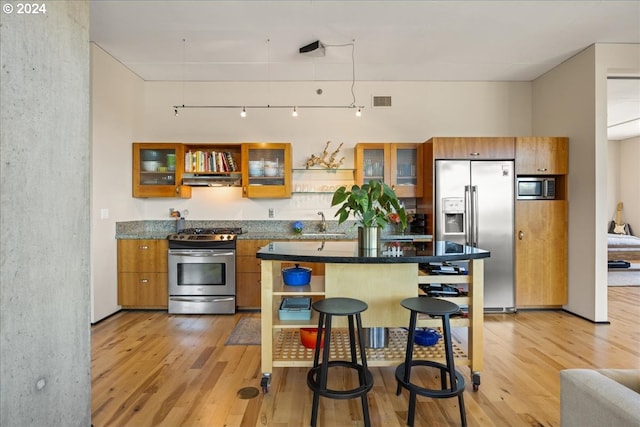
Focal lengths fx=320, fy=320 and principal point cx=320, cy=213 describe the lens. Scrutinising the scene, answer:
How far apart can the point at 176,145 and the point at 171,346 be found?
8.36 ft

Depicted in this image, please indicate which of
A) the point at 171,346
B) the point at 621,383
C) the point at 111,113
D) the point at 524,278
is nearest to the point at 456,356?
the point at 621,383

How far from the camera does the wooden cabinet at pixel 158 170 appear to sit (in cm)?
430

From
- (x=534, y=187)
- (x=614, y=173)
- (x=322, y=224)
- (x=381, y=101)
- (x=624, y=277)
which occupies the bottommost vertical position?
(x=624, y=277)

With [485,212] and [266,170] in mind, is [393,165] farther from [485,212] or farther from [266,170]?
[266,170]

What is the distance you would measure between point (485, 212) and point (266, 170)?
2.89 m

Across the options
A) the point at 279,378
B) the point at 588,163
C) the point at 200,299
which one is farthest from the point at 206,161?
the point at 588,163

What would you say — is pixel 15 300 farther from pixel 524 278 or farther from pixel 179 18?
pixel 524 278

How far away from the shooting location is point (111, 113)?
3926 mm

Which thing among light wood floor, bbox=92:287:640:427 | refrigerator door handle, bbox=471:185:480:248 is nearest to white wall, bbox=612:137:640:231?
light wood floor, bbox=92:287:640:427

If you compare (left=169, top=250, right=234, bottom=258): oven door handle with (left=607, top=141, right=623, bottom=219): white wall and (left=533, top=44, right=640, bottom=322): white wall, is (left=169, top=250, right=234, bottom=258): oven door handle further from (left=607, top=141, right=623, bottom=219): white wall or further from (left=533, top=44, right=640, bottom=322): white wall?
(left=607, top=141, right=623, bottom=219): white wall

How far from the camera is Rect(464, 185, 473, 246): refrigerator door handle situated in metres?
4.01

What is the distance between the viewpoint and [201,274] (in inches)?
157

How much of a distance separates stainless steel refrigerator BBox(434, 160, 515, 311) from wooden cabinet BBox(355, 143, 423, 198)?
0.41m

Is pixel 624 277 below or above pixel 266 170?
below
